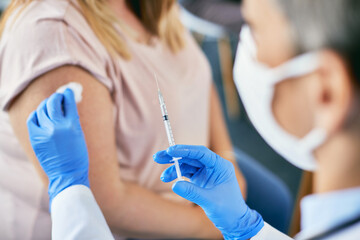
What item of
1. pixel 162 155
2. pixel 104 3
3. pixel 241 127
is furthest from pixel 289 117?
pixel 241 127

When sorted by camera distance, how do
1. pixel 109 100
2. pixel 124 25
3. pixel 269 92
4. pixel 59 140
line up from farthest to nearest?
1. pixel 124 25
2. pixel 109 100
3. pixel 59 140
4. pixel 269 92

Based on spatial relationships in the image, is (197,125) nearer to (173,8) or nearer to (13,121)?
(173,8)

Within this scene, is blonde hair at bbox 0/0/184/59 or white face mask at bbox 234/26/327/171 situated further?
blonde hair at bbox 0/0/184/59

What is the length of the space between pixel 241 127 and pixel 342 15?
194cm

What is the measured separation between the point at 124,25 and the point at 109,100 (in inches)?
8.4

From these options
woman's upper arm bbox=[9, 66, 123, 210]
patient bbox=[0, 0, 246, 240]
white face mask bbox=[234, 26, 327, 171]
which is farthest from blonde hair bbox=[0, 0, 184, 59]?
white face mask bbox=[234, 26, 327, 171]

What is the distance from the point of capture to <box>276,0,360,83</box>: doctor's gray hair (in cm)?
51

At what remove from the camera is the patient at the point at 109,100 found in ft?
2.56

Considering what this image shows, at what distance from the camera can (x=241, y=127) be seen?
2430 mm

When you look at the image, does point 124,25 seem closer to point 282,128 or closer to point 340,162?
point 282,128

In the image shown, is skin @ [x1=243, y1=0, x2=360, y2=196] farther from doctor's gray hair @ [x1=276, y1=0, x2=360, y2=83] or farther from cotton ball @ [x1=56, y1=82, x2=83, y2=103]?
cotton ball @ [x1=56, y1=82, x2=83, y2=103]

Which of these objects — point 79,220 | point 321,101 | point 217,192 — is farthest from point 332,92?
point 79,220

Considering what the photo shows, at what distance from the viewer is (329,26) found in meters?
0.52

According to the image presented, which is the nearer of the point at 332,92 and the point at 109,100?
the point at 332,92
